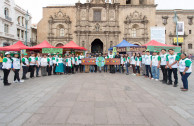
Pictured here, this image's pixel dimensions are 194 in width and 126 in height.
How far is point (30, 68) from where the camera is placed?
9266mm

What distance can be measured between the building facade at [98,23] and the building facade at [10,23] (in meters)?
5.90

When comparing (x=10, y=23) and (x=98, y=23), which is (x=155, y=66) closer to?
(x=98, y=23)

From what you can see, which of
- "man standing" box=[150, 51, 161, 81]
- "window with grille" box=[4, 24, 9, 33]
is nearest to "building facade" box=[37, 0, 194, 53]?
"window with grille" box=[4, 24, 9, 33]

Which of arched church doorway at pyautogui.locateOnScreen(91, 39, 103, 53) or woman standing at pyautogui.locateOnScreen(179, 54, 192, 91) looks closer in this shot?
woman standing at pyautogui.locateOnScreen(179, 54, 192, 91)

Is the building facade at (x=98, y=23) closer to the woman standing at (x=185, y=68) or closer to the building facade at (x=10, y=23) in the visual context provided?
the building facade at (x=10, y=23)

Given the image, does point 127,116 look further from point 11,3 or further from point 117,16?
point 11,3

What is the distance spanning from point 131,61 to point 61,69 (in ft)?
20.8

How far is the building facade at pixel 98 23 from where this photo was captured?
26281mm

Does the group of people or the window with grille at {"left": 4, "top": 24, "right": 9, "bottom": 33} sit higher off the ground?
the window with grille at {"left": 4, "top": 24, "right": 9, "bottom": 33}

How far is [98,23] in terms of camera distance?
86.7 feet

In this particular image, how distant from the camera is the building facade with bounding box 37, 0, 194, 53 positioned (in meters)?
26.3

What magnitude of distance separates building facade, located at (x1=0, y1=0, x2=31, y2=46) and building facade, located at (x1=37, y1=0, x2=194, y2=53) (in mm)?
5897

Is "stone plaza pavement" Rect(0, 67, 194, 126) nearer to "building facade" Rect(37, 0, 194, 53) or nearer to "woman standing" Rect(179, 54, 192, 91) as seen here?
"woman standing" Rect(179, 54, 192, 91)

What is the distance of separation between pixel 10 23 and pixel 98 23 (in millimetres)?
19094
